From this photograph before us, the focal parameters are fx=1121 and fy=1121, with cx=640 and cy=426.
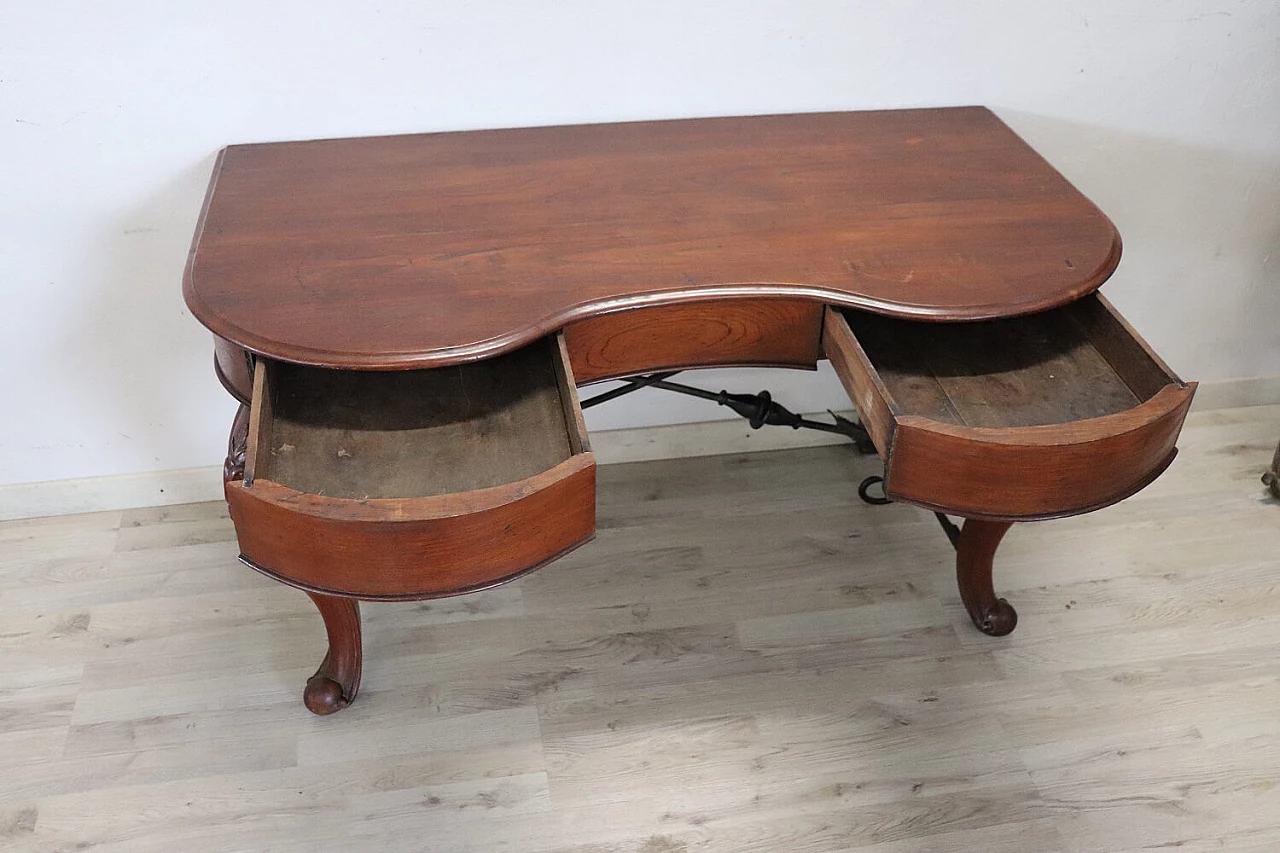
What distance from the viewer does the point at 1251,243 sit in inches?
75.2

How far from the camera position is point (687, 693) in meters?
1.57

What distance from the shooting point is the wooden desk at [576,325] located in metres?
1.12

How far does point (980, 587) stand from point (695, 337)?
650mm

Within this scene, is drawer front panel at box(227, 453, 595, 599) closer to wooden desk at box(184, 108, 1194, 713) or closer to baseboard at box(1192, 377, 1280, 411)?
wooden desk at box(184, 108, 1194, 713)

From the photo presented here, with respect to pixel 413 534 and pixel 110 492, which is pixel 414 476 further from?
pixel 110 492

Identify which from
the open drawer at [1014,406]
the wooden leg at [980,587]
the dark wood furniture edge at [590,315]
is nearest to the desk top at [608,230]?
the dark wood furniture edge at [590,315]

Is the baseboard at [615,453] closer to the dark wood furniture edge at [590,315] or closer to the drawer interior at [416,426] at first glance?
the drawer interior at [416,426]

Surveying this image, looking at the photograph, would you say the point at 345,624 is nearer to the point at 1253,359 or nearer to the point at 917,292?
the point at 917,292

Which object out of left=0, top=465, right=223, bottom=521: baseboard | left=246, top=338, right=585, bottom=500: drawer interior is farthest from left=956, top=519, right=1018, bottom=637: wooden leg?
left=0, top=465, right=223, bottom=521: baseboard

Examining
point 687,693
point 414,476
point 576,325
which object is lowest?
point 687,693

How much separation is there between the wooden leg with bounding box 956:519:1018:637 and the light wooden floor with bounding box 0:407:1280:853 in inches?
1.3

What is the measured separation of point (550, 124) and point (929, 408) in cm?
69

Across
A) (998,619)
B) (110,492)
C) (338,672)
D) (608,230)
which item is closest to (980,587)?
(998,619)

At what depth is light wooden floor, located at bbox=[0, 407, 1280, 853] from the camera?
1.41 m
